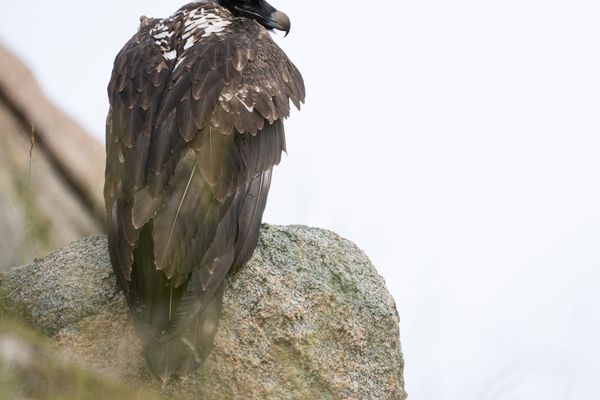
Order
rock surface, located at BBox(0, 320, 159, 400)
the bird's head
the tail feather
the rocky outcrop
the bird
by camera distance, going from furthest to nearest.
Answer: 1. the bird's head
2. the bird
3. the tail feather
4. the rocky outcrop
5. rock surface, located at BBox(0, 320, 159, 400)

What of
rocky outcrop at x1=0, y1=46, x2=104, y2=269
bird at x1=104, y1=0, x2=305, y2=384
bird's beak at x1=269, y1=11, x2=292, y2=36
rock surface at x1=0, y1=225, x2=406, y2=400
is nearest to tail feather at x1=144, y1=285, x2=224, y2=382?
bird at x1=104, y1=0, x2=305, y2=384

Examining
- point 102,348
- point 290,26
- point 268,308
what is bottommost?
point 102,348

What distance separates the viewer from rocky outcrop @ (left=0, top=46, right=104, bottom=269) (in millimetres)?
5508

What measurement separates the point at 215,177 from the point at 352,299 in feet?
3.85

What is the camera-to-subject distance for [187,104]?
22.4 ft

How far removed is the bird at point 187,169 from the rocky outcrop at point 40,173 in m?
0.24

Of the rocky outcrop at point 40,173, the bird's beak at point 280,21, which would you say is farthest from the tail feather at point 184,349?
the bird's beak at point 280,21

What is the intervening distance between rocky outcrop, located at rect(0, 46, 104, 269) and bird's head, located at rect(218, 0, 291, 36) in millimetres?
1859

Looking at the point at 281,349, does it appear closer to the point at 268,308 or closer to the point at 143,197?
the point at 268,308

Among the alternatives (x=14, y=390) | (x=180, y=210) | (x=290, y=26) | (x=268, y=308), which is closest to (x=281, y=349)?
(x=268, y=308)

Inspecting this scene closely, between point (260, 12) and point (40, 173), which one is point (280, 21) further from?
point (40, 173)

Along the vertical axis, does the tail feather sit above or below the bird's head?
below

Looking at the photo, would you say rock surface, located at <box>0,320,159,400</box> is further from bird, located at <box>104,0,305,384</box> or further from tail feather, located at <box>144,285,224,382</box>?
bird, located at <box>104,0,305,384</box>

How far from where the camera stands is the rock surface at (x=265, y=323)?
6391 mm
